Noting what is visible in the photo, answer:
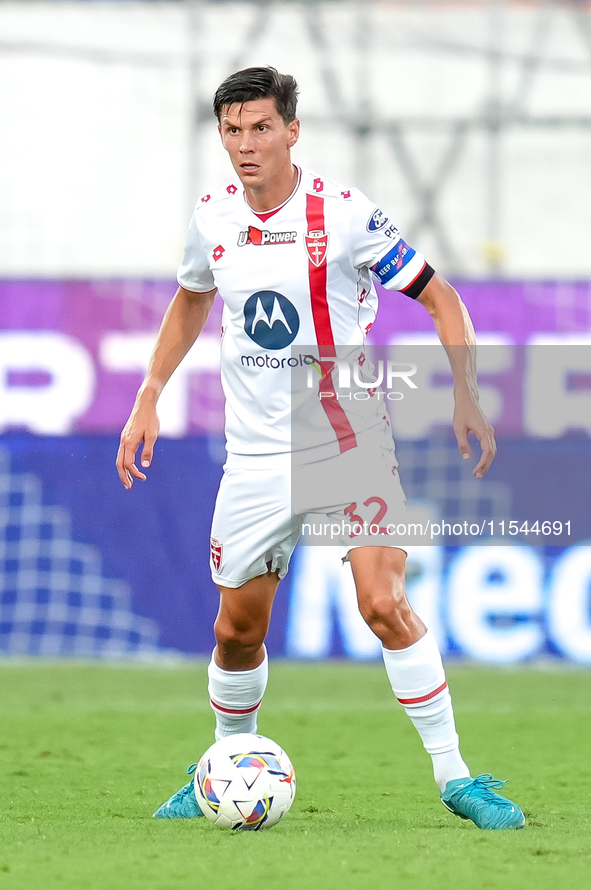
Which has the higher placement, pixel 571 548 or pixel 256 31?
pixel 256 31

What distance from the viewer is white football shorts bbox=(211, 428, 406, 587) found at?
13.2 ft

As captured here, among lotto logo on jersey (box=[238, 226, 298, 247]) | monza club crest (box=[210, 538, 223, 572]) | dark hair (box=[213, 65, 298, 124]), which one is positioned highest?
dark hair (box=[213, 65, 298, 124])

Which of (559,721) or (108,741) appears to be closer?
(108,741)

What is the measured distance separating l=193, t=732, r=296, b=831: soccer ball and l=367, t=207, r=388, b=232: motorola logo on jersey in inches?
60.0

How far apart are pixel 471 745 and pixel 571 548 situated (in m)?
2.93

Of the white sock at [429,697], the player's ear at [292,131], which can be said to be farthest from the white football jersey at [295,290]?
the white sock at [429,697]

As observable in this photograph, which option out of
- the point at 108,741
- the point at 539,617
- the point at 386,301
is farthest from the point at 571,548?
the point at 108,741

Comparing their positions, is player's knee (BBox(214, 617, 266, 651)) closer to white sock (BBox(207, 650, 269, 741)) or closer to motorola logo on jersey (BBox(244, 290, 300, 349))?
white sock (BBox(207, 650, 269, 741))

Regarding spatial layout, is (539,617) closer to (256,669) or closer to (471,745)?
(471,745)

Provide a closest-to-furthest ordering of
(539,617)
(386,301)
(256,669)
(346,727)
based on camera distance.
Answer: (256,669), (346,727), (539,617), (386,301)

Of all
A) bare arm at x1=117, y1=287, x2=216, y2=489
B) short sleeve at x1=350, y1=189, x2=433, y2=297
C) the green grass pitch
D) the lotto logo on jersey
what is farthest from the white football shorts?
the green grass pitch

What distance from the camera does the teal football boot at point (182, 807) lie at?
415 cm

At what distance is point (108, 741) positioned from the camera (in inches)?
240

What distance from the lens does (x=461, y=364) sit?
398cm
